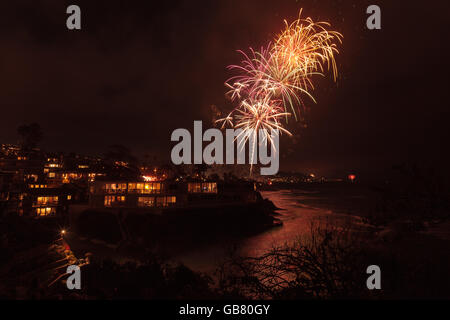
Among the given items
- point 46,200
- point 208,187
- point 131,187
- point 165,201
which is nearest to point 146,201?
point 165,201

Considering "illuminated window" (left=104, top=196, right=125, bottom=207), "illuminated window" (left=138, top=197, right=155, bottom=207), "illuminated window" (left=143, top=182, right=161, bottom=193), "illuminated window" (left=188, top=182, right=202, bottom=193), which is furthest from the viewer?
"illuminated window" (left=188, top=182, right=202, bottom=193)

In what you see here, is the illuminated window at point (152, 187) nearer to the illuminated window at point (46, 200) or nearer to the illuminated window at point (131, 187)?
the illuminated window at point (131, 187)

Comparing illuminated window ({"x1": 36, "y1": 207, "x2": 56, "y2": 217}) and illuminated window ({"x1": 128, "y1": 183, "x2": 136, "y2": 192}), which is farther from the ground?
illuminated window ({"x1": 128, "y1": 183, "x2": 136, "y2": 192})

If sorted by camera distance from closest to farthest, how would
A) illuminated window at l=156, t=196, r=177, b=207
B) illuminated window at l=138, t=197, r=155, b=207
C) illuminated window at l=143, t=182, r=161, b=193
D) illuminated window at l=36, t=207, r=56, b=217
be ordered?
illuminated window at l=156, t=196, r=177, b=207 → illuminated window at l=138, t=197, r=155, b=207 → illuminated window at l=143, t=182, r=161, b=193 → illuminated window at l=36, t=207, r=56, b=217

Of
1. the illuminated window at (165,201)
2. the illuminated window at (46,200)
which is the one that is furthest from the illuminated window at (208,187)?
the illuminated window at (46,200)

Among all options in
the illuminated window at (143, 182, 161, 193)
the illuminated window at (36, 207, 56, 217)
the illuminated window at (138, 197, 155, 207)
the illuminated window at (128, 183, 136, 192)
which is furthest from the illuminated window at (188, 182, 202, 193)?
the illuminated window at (36, 207, 56, 217)

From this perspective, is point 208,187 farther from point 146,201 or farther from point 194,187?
point 146,201

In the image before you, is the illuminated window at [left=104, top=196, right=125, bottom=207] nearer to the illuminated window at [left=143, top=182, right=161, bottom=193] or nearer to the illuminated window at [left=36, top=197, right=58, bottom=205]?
the illuminated window at [left=143, top=182, right=161, bottom=193]

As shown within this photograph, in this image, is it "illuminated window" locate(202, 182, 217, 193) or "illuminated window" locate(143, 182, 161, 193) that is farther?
"illuminated window" locate(202, 182, 217, 193)
